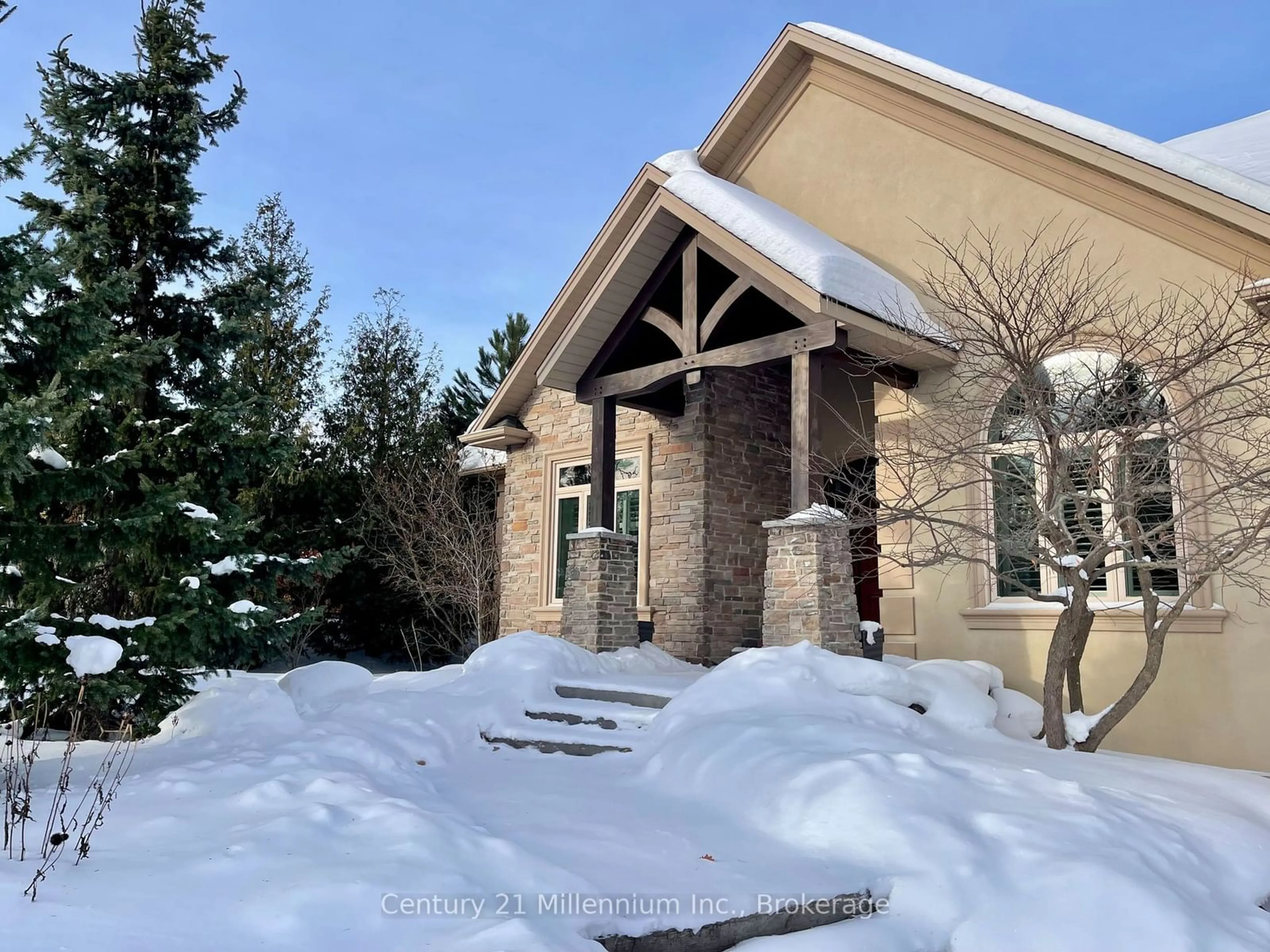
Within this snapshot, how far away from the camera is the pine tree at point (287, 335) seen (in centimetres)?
1552

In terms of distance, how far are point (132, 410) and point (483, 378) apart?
483 inches

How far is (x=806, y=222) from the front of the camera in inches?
408

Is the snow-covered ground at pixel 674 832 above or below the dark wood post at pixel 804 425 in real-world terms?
below

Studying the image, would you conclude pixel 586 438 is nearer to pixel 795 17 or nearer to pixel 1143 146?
pixel 795 17

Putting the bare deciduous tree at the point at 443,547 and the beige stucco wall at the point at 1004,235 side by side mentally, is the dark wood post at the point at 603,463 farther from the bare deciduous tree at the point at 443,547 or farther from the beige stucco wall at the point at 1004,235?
the bare deciduous tree at the point at 443,547

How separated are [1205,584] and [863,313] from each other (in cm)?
355

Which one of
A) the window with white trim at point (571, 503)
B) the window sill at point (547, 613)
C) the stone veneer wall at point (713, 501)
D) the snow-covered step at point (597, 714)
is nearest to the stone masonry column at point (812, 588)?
the snow-covered step at point (597, 714)

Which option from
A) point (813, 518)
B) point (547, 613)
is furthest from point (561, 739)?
point (547, 613)

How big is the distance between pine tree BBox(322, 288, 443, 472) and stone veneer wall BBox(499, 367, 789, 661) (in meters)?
6.07

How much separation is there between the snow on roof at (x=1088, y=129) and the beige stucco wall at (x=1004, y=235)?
38cm

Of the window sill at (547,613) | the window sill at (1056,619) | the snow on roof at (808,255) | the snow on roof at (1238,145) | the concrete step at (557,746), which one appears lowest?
the concrete step at (557,746)

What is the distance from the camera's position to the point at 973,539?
8242 mm

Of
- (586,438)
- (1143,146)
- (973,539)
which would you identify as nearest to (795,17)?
(1143,146)

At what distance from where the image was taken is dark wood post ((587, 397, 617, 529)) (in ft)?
31.9
